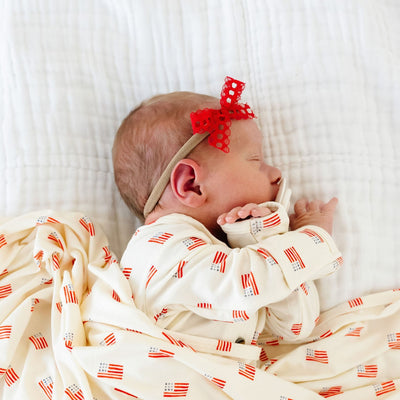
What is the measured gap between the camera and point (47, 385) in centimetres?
118

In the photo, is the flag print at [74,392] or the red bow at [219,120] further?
→ the red bow at [219,120]

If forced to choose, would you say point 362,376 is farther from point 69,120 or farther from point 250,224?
point 69,120

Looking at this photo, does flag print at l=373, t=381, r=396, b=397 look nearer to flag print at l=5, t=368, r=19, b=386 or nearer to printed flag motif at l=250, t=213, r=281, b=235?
printed flag motif at l=250, t=213, r=281, b=235

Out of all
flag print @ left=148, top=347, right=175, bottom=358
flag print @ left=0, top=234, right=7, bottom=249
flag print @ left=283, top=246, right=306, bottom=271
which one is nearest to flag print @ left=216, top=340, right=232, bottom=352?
flag print @ left=148, top=347, right=175, bottom=358

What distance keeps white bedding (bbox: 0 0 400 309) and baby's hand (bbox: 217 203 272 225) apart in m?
0.22

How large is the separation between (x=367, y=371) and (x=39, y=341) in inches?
28.3

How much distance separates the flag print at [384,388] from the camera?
47.8 inches

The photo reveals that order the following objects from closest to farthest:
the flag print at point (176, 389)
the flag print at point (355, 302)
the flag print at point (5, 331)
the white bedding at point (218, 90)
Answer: the flag print at point (176, 389) < the flag print at point (5, 331) < the flag print at point (355, 302) < the white bedding at point (218, 90)

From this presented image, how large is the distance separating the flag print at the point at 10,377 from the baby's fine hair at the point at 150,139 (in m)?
0.45

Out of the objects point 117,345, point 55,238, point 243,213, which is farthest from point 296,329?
point 55,238

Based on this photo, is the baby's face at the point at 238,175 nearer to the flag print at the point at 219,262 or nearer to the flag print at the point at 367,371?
the flag print at the point at 219,262

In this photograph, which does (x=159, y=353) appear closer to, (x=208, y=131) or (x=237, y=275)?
(x=237, y=275)

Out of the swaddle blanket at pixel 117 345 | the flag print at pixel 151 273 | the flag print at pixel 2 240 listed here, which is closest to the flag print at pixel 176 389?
the swaddle blanket at pixel 117 345

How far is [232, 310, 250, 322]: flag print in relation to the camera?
113 centimetres
